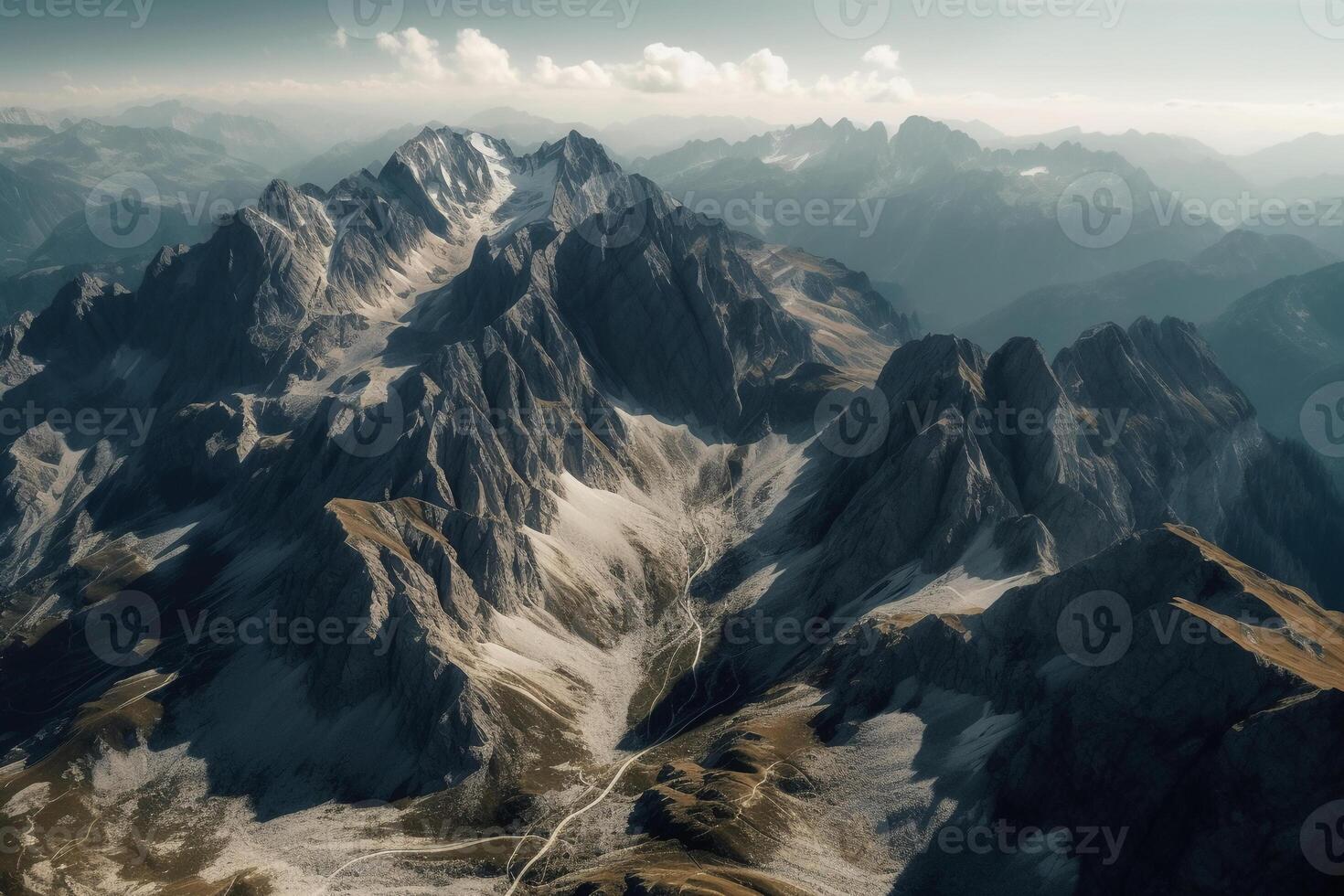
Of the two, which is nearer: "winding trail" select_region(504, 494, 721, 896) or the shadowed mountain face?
the shadowed mountain face

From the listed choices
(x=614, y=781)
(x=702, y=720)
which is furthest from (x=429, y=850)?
(x=702, y=720)

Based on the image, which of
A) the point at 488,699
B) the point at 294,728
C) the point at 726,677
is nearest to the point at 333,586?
the point at 294,728

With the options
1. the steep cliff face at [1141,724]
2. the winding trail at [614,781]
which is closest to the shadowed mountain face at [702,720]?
the steep cliff face at [1141,724]

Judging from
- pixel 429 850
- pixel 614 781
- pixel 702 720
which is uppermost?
pixel 614 781

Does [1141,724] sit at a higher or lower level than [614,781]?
higher

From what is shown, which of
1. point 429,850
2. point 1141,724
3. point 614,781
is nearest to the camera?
point 1141,724

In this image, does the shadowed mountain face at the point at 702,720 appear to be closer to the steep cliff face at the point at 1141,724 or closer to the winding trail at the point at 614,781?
the steep cliff face at the point at 1141,724

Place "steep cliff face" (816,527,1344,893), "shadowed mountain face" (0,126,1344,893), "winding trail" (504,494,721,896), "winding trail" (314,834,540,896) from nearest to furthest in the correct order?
"steep cliff face" (816,527,1344,893)
"shadowed mountain face" (0,126,1344,893)
"winding trail" (504,494,721,896)
"winding trail" (314,834,540,896)

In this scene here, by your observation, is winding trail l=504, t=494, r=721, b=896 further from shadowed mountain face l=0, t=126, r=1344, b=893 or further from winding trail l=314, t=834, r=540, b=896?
winding trail l=314, t=834, r=540, b=896

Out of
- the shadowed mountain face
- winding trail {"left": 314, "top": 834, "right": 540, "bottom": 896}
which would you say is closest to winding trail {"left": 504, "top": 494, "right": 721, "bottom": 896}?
the shadowed mountain face

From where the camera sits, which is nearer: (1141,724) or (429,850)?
(1141,724)

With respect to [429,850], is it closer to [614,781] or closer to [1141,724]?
[614,781]
